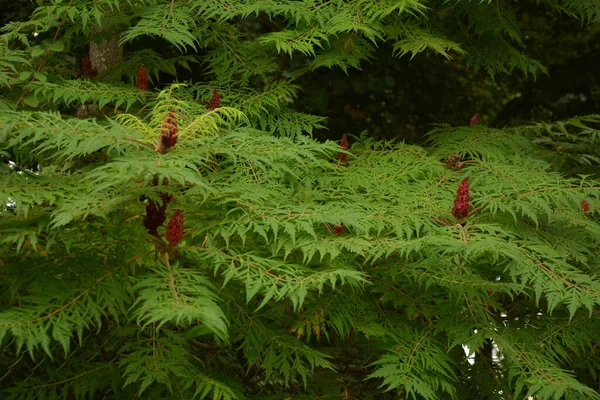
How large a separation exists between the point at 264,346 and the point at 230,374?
1.12ft

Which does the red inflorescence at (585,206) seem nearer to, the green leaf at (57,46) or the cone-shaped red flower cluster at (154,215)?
the cone-shaped red flower cluster at (154,215)

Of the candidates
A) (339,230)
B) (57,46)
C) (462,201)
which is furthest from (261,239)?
(57,46)

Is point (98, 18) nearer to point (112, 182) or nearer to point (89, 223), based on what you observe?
point (89, 223)

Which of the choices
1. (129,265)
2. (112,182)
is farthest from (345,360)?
(112,182)

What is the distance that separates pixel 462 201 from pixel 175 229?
85cm

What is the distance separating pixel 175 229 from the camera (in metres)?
2.32

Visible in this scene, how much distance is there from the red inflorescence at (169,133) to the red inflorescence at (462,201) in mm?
840

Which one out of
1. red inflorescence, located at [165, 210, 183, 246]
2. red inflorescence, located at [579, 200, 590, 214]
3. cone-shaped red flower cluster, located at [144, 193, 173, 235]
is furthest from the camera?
red inflorescence, located at [579, 200, 590, 214]

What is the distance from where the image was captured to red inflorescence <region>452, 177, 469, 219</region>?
2631 mm

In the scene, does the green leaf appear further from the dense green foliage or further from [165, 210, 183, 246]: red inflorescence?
[165, 210, 183, 246]: red inflorescence

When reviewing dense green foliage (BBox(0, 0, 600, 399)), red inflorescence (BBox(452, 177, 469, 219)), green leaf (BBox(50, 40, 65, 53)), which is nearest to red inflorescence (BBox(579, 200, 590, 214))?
dense green foliage (BBox(0, 0, 600, 399))

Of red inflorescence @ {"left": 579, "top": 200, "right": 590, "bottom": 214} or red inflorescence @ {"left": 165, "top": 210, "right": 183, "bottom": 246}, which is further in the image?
red inflorescence @ {"left": 579, "top": 200, "right": 590, "bottom": 214}

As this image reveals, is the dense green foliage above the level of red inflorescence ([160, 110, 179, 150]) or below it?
below

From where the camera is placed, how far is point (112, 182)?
7.13 feet
